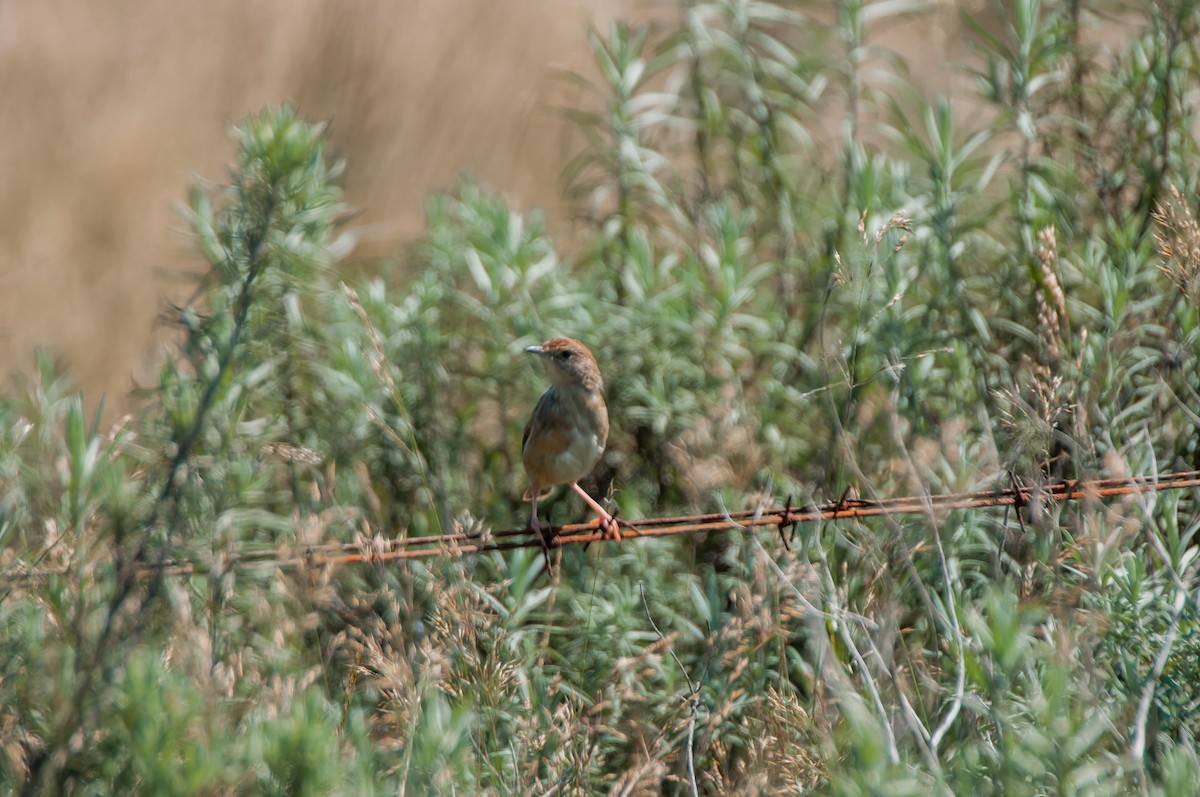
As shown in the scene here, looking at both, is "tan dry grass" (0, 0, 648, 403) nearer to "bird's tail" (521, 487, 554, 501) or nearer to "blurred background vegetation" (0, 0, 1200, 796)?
"blurred background vegetation" (0, 0, 1200, 796)

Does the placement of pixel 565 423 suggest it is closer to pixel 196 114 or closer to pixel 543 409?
pixel 543 409

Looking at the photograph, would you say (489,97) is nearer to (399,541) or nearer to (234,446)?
(234,446)

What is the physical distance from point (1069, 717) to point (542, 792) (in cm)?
152

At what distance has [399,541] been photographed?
332 cm

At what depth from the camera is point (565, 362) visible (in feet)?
16.1

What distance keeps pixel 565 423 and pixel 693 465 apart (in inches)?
A: 55.9

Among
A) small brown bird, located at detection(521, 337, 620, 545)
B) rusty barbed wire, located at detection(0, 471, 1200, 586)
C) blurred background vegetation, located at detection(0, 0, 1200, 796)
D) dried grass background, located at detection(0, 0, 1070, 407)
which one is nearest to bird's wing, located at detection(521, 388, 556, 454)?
small brown bird, located at detection(521, 337, 620, 545)

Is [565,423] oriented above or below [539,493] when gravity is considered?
above

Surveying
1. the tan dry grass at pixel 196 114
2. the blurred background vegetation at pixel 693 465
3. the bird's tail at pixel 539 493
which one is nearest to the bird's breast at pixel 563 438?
the bird's tail at pixel 539 493

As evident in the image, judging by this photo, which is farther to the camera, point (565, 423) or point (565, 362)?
point (565, 362)

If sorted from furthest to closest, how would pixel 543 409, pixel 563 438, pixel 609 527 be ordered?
pixel 543 409 → pixel 563 438 → pixel 609 527

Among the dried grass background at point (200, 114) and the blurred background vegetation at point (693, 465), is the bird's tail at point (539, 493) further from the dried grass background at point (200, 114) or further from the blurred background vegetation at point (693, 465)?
the dried grass background at point (200, 114)

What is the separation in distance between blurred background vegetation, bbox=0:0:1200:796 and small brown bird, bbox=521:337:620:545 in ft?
1.15

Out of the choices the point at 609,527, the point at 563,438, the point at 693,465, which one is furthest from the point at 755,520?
the point at 563,438
